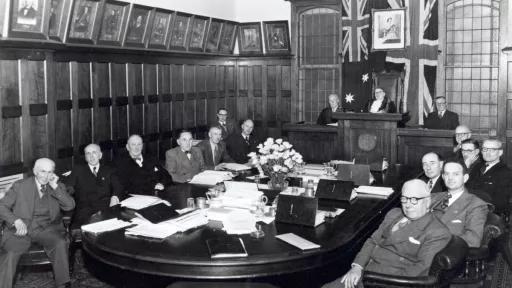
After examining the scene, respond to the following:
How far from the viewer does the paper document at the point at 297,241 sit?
134 inches

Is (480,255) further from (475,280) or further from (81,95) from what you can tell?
(81,95)

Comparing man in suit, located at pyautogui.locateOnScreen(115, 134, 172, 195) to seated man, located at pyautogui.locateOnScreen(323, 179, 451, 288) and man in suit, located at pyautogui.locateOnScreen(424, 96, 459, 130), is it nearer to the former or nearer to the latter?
seated man, located at pyautogui.locateOnScreen(323, 179, 451, 288)

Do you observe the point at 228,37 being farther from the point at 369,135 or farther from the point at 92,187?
the point at 92,187

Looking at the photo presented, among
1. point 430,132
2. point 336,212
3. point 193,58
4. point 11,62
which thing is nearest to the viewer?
point 336,212

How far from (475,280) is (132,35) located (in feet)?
19.9

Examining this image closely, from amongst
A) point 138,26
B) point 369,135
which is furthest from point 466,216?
point 138,26

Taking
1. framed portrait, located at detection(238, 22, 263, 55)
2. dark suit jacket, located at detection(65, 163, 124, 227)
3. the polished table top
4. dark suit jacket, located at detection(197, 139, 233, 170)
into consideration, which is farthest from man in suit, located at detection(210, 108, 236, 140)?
the polished table top

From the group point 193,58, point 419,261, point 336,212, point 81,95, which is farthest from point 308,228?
point 193,58

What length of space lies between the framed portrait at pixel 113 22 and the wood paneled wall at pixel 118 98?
20 centimetres

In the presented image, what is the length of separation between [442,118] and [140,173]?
18.1ft

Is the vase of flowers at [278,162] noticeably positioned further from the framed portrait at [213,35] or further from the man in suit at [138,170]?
the framed portrait at [213,35]

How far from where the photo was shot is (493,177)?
5480 mm

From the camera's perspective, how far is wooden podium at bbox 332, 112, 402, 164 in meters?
7.89

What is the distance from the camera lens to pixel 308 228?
3.81 m
